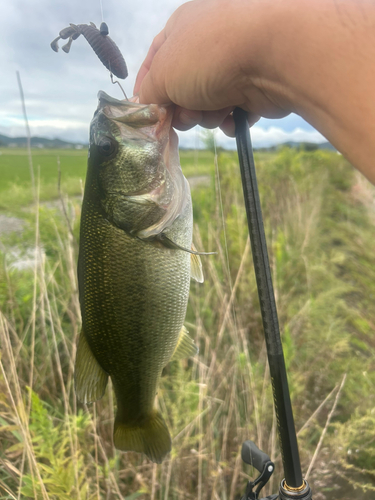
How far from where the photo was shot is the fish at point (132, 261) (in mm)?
908

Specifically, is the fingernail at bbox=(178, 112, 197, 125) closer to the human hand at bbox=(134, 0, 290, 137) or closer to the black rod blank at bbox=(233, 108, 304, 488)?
the human hand at bbox=(134, 0, 290, 137)

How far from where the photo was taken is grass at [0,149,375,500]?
137 centimetres

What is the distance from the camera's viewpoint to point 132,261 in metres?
0.92

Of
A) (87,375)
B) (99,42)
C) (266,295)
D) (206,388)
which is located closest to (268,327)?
(266,295)

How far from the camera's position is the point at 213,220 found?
2.94 m

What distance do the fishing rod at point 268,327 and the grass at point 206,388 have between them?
300 mm

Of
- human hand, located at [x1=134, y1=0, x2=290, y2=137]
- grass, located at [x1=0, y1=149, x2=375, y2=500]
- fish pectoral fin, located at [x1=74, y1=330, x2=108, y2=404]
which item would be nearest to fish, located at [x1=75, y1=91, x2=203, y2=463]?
fish pectoral fin, located at [x1=74, y1=330, x2=108, y2=404]

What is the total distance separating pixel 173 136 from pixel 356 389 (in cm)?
181

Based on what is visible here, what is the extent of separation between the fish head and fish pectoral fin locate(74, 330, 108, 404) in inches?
13.3

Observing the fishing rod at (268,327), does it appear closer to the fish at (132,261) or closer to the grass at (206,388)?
the fish at (132,261)

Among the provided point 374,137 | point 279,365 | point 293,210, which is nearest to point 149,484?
point 279,365

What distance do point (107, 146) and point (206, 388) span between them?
1.24 metres

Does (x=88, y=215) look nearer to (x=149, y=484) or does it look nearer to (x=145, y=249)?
(x=145, y=249)

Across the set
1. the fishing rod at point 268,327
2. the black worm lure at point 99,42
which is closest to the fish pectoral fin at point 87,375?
the fishing rod at point 268,327
